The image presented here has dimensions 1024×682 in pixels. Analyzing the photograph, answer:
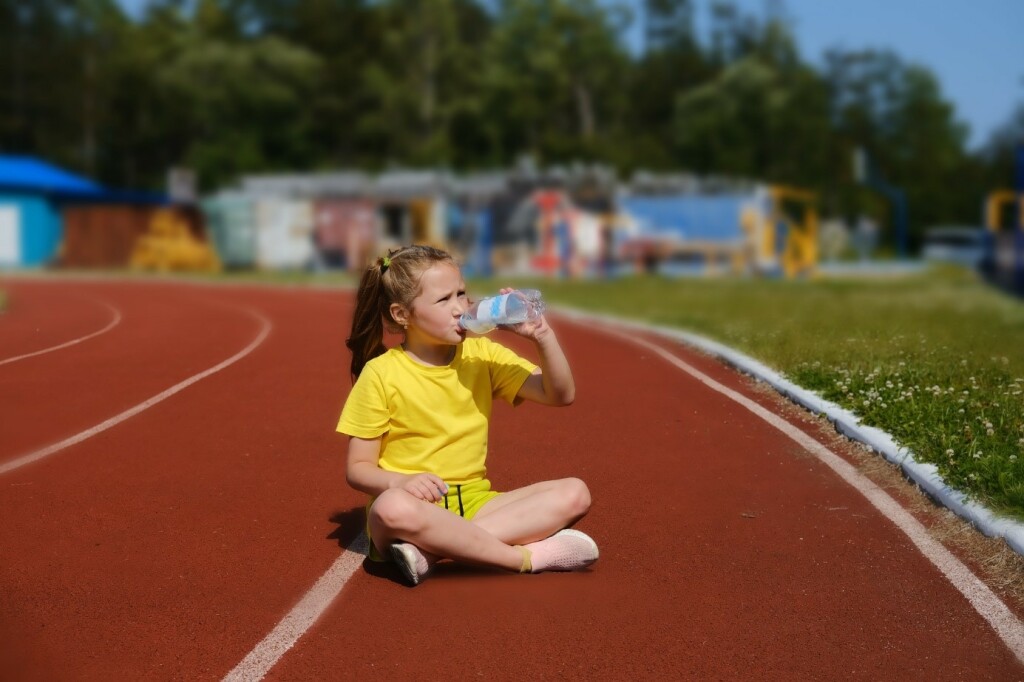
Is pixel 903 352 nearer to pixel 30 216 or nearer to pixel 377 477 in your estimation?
pixel 377 477

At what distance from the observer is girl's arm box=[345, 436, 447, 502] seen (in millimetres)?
5277

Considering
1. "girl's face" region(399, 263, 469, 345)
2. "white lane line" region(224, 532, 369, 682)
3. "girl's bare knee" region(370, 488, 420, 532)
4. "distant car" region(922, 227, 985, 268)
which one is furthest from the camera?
"distant car" region(922, 227, 985, 268)

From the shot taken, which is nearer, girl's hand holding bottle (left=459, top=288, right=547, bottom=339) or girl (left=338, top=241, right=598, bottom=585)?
girl's hand holding bottle (left=459, top=288, right=547, bottom=339)

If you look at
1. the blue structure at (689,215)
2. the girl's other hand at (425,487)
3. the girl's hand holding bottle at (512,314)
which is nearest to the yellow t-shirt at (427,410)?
the girl's other hand at (425,487)

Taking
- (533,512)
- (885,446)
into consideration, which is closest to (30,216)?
(885,446)

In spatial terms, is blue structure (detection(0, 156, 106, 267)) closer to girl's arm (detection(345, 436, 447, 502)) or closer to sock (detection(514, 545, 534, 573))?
girl's arm (detection(345, 436, 447, 502))

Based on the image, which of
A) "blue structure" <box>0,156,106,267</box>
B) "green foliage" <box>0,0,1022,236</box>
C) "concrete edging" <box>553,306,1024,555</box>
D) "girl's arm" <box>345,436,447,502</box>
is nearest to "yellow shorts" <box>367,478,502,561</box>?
"girl's arm" <box>345,436,447,502</box>

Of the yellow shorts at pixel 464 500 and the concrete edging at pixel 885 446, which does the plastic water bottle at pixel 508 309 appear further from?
the concrete edging at pixel 885 446

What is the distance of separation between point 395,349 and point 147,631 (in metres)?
1.63

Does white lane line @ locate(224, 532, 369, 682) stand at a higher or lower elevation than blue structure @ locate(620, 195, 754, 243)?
lower

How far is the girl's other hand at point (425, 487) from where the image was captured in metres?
5.27

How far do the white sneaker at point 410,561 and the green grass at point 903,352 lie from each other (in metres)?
2.99

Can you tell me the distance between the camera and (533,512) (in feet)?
18.3

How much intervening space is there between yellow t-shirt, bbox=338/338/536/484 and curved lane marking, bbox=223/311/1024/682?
1.96ft
